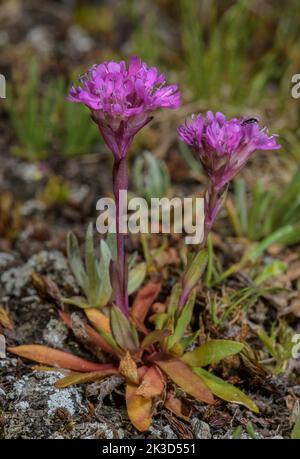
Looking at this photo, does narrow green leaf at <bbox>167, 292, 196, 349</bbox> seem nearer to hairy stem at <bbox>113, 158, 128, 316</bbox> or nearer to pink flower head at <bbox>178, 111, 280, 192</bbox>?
hairy stem at <bbox>113, 158, 128, 316</bbox>

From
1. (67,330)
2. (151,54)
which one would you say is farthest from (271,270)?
(151,54)

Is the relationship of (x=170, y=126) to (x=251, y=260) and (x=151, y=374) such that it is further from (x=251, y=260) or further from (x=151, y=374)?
(x=151, y=374)

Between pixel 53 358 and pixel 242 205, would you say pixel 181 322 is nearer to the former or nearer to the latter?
pixel 53 358

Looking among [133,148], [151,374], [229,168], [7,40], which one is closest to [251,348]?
[151,374]

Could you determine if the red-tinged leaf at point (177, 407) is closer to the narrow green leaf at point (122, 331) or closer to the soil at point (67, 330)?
the soil at point (67, 330)
